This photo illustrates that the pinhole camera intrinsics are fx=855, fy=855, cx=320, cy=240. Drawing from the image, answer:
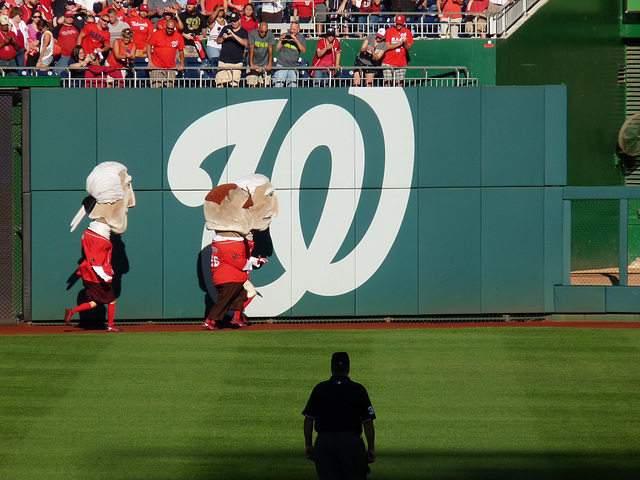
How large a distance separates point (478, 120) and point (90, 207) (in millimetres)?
6814

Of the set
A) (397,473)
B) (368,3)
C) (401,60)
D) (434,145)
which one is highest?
(368,3)

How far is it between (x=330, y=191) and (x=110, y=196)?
3750 millimetres

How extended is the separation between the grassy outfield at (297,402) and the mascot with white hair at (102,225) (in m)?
0.70

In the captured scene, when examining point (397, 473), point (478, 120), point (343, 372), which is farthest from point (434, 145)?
point (343, 372)

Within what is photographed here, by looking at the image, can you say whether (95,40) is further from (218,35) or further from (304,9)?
(304,9)

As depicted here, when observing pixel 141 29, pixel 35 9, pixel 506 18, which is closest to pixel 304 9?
pixel 141 29

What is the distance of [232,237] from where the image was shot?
543 inches

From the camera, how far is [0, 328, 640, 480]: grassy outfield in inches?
321

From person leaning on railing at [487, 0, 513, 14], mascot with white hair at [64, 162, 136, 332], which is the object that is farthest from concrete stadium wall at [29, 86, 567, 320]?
person leaning on railing at [487, 0, 513, 14]

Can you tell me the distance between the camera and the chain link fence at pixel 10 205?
48.5 feet

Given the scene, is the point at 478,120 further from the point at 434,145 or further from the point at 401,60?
the point at 401,60

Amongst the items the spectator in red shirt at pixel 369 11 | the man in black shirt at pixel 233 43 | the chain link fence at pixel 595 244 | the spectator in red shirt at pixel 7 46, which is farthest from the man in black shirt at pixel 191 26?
the chain link fence at pixel 595 244

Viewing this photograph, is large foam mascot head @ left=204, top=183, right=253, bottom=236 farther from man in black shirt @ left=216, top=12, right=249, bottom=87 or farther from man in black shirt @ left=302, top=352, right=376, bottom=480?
man in black shirt @ left=302, top=352, right=376, bottom=480

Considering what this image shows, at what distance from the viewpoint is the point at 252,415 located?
9.56 meters
